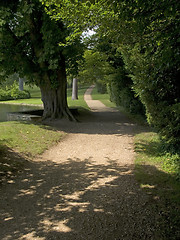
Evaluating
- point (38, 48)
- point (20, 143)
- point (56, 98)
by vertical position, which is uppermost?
point (38, 48)

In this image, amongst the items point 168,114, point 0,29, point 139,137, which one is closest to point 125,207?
point 168,114

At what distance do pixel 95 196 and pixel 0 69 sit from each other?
11.1m

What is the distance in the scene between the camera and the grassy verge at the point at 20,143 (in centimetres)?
685

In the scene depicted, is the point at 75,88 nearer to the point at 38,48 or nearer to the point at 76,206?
the point at 38,48

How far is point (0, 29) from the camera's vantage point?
11.8m

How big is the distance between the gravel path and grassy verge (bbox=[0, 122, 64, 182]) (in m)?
0.41

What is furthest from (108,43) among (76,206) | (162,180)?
(76,206)

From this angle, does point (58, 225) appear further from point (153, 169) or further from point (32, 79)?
point (32, 79)

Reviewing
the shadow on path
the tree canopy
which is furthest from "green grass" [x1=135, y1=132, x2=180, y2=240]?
the tree canopy

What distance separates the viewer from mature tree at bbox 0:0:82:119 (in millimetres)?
12055

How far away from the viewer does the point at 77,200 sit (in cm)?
476

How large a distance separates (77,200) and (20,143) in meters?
4.93

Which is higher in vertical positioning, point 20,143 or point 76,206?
point 20,143

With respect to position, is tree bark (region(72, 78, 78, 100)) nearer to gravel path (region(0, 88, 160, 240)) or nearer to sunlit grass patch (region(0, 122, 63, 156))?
sunlit grass patch (region(0, 122, 63, 156))
